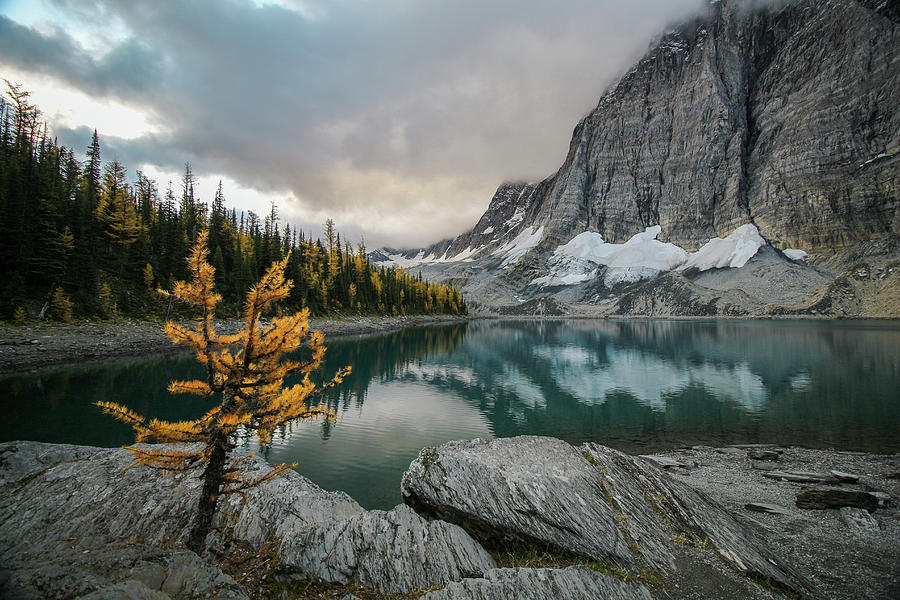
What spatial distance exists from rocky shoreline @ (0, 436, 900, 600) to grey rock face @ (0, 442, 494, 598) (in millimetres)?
31

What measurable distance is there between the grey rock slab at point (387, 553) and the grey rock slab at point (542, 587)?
0.74 m

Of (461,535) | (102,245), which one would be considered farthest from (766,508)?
(102,245)

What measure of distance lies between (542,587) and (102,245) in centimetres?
6770

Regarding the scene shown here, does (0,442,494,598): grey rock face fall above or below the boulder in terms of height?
below

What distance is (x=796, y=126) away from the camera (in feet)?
592

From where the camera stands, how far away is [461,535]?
6.86 m

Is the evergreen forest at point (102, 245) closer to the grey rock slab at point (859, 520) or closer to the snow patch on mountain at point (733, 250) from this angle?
the grey rock slab at point (859, 520)

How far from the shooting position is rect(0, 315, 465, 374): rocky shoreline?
30.8 metres

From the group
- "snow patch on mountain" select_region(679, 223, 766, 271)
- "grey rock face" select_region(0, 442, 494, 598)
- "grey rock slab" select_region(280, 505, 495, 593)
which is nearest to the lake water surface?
"grey rock face" select_region(0, 442, 494, 598)

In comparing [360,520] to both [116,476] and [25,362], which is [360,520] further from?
[25,362]

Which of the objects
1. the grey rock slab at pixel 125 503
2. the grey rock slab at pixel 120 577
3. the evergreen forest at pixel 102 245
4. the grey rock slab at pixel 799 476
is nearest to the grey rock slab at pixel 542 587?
the grey rock slab at pixel 120 577

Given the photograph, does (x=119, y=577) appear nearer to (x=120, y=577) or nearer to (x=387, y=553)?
(x=120, y=577)

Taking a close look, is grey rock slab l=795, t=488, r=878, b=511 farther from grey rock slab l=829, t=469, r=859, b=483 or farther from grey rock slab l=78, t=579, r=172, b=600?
grey rock slab l=78, t=579, r=172, b=600

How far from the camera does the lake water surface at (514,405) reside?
18.0m
